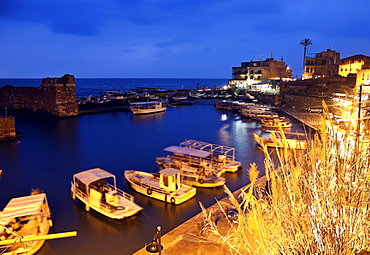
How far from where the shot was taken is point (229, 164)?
13742 mm

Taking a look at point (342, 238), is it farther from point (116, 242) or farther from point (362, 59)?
point (362, 59)

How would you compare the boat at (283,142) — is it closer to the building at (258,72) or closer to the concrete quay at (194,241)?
the concrete quay at (194,241)

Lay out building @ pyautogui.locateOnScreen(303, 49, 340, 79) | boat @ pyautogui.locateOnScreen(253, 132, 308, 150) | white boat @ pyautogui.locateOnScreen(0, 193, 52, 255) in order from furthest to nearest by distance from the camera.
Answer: building @ pyautogui.locateOnScreen(303, 49, 340, 79), white boat @ pyautogui.locateOnScreen(0, 193, 52, 255), boat @ pyautogui.locateOnScreen(253, 132, 308, 150)

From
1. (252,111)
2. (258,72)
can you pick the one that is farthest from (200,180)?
(258,72)

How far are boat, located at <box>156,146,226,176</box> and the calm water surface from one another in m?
0.68

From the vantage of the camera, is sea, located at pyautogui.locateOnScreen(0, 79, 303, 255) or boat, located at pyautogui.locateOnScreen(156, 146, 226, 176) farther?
boat, located at pyautogui.locateOnScreen(156, 146, 226, 176)

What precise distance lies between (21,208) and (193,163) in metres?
7.19

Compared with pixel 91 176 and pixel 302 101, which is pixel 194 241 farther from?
pixel 302 101

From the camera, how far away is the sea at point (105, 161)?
334 inches

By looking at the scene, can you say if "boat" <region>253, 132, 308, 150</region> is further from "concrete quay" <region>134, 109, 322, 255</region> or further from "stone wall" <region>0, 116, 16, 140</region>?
"stone wall" <region>0, 116, 16, 140</region>

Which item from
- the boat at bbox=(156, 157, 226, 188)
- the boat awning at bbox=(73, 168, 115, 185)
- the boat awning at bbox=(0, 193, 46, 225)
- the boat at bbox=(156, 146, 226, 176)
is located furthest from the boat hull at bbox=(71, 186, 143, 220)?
the boat at bbox=(156, 146, 226, 176)

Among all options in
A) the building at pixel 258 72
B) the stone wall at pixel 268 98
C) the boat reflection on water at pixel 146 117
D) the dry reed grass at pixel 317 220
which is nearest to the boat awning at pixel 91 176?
the dry reed grass at pixel 317 220

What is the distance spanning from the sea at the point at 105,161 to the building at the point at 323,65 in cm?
2162

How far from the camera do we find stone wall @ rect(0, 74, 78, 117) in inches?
1238
